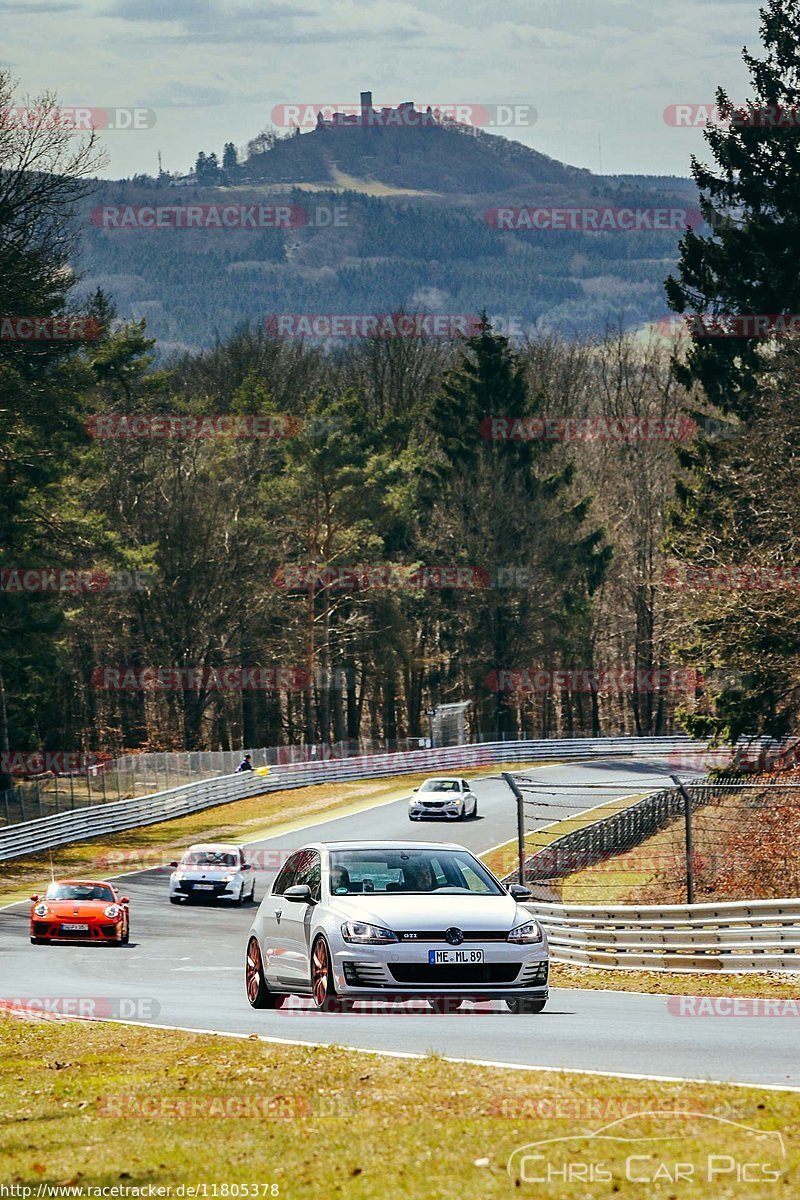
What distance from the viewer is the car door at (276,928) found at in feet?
47.2

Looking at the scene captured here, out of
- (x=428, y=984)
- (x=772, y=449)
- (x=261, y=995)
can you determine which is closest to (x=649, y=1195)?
(x=428, y=984)

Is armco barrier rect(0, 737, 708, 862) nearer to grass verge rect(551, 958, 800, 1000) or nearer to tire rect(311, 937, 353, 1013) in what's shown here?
grass verge rect(551, 958, 800, 1000)

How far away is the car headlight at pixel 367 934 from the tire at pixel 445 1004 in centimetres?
67

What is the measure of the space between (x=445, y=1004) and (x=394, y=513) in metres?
67.3

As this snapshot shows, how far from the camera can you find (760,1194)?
22.0 ft

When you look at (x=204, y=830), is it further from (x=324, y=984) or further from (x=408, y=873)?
(x=324, y=984)

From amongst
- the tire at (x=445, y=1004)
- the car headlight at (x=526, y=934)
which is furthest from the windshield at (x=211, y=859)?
the car headlight at (x=526, y=934)

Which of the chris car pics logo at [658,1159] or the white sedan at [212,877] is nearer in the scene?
the chris car pics logo at [658,1159]

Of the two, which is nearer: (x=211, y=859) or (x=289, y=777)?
(x=211, y=859)

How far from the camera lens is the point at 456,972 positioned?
1302 cm

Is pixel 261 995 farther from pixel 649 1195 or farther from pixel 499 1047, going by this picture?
pixel 649 1195

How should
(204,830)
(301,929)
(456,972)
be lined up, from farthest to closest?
(204,830) < (301,929) < (456,972)

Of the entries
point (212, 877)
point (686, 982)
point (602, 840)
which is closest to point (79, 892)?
point (212, 877)

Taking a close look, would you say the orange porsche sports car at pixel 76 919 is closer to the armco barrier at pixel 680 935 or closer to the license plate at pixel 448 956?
the armco barrier at pixel 680 935
